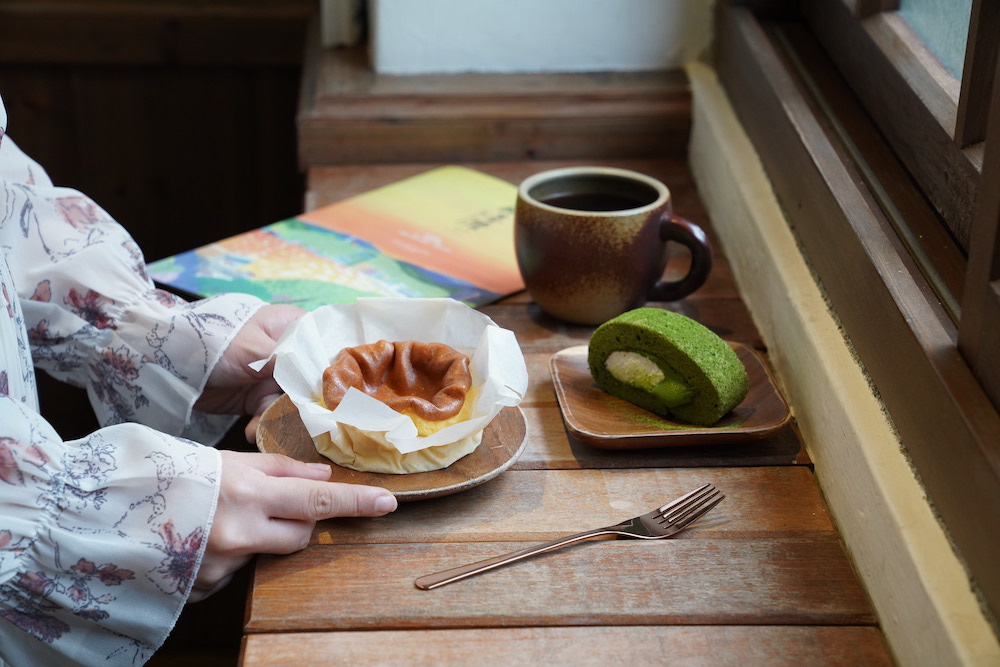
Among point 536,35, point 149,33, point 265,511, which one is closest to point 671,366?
point 265,511

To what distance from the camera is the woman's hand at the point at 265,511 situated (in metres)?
0.71

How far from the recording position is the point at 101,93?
6.45 ft

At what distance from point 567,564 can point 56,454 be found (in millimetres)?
361

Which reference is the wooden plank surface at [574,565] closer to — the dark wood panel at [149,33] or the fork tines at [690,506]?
the fork tines at [690,506]

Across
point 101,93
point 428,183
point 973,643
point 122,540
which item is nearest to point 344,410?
point 122,540

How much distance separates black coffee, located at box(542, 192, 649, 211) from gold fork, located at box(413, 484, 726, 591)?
1.11ft

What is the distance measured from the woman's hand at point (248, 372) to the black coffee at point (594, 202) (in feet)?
0.90

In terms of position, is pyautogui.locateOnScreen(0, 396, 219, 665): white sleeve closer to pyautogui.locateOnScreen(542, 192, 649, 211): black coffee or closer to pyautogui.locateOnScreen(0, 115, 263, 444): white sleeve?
pyautogui.locateOnScreen(0, 115, 263, 444): white sleeve

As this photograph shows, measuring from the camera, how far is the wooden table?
2.11 feet

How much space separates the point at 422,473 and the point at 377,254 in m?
0.45

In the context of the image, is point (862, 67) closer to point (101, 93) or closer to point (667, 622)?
point (667, 622)

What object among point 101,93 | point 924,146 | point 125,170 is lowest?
point 125,170

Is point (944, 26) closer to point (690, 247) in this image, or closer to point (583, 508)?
point (690, 247)

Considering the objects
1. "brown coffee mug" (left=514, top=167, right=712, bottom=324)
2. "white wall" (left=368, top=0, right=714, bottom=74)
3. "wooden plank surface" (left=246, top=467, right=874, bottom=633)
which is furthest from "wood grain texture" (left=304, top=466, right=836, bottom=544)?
"white wall" (left=368, top=0, right=714, bottom=74)
